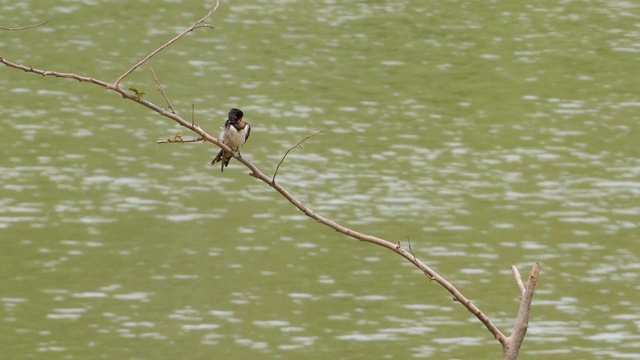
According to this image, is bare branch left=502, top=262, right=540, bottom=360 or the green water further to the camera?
the green water

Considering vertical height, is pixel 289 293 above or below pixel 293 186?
below

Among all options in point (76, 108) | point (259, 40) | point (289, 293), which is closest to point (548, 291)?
point (289, 293)

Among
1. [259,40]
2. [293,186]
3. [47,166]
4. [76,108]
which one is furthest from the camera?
[259,40]

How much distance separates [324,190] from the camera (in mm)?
17703

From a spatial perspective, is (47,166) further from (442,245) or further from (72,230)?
(442,245)

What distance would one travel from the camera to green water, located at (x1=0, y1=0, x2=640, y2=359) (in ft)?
44.1

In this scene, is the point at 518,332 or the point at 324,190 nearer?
the point at 518,332

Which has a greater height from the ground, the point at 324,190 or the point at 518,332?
the point at 324,190

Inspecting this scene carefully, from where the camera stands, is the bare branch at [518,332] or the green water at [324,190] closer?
the bare branch at [518,332]

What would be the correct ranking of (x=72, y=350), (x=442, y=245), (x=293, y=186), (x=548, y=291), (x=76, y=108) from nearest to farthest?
(x=72, y=350)
(x=548, y=291)
(x=442, y=245)
(x=293, y=186)
(x=76, y=108)

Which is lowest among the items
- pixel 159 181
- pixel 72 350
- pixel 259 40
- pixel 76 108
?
pixel 72 350

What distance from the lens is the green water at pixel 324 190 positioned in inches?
529

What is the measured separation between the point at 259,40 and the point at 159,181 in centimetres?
960

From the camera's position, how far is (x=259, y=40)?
27734 millimetres
